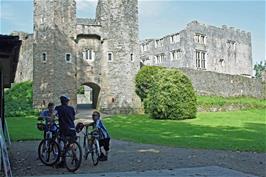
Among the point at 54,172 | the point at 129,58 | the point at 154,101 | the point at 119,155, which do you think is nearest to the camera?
the point at 54,172

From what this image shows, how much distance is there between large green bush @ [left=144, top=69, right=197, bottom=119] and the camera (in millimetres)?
29562

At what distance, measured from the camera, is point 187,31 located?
51.7 m

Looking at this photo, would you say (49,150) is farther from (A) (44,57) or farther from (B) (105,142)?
(A) (44,57)

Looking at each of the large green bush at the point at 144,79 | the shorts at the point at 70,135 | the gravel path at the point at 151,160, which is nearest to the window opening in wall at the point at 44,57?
the large green bush at the point at 144,79

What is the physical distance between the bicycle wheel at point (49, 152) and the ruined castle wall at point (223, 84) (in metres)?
31.7

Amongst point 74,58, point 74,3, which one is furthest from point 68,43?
point 74,3

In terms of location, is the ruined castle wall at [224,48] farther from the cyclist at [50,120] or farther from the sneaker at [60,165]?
the sneaker at [60,165]

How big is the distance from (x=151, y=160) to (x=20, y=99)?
3154cm

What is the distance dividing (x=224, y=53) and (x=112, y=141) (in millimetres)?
43925

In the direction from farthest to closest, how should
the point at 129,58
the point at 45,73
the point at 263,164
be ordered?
the point at 129,58 < the point at 45,73 < the point at 263,164

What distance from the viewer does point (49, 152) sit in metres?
10.4

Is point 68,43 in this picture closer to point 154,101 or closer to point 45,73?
point 45,73

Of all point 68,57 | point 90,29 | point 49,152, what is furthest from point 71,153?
point 90,29

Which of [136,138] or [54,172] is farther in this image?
[136,138]
